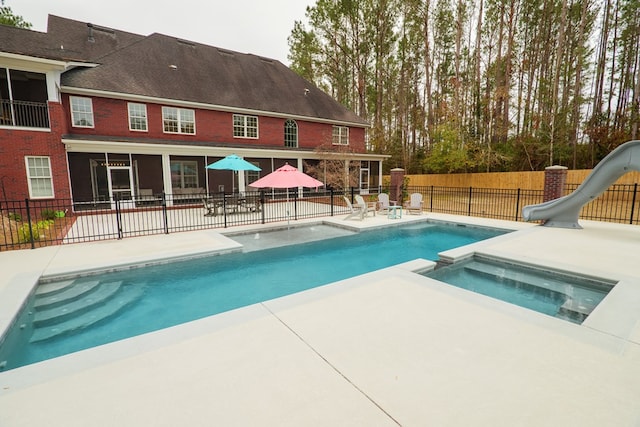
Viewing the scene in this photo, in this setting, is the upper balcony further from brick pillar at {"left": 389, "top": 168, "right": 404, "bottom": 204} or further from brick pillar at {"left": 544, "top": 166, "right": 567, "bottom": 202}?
brick pillar at {"left": 544, "top": 166, "right": 567, "bottom": 202}

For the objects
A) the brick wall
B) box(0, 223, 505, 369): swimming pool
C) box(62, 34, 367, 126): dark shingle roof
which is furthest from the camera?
box(62, 34, 367, 126): dark shingle roof

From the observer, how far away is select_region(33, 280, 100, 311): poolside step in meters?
5.15

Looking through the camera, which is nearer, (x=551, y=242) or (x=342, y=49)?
(x=551, y=242)

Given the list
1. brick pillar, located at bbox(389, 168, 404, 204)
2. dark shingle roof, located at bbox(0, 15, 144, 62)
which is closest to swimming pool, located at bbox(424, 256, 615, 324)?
brick pillar, located at bbox(389, 168, 404, 204)

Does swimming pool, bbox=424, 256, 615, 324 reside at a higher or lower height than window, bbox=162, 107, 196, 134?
lower

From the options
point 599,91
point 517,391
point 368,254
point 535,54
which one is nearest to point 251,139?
point 368,254

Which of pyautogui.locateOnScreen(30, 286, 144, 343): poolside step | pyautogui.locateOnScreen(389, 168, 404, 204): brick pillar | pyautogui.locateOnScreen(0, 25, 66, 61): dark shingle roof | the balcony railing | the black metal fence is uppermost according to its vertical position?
pyautogui.locateOnScreen(0, 25, 66, 61): dark shingle roof

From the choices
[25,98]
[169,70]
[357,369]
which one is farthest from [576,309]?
[25,98]

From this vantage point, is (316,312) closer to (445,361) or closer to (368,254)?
(445,361)

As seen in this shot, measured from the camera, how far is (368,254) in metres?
8.79

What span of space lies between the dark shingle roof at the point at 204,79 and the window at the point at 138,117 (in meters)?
0.78

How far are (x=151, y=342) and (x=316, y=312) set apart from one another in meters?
2.03

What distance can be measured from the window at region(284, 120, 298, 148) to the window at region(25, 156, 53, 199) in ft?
42.7

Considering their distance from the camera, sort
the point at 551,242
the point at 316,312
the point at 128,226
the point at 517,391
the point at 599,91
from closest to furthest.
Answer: the point at 517,391 < the point at 316,312 < the point at 551,242 < the point at 128,226 < the point at 599,91
